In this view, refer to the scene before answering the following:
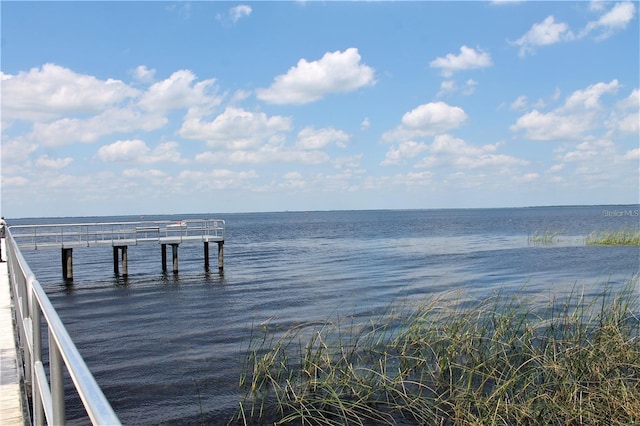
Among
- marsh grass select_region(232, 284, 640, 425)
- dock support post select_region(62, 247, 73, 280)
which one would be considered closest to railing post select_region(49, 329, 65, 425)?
marsh grass select_region(232, 284, 640, 425)

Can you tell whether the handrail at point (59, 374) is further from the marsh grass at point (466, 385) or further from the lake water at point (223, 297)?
the lake water at point (223, 297)

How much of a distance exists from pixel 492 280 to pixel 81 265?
3022 cm

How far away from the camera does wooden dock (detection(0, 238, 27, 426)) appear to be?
204 inches

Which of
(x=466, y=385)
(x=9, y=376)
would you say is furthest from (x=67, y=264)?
(x=9, y=376)

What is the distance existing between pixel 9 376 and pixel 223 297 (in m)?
18.9

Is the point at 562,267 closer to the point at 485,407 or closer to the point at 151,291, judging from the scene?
the point at 151,291

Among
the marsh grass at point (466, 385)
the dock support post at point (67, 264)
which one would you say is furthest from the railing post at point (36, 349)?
the dock support post at point (67, 264)

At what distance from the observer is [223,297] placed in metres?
25.0

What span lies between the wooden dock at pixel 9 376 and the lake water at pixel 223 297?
2594mm

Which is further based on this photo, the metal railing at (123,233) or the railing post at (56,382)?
the metal railing at (123,233)

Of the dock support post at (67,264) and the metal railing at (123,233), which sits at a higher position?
the metal railing at (123,233)

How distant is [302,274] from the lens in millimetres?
33406

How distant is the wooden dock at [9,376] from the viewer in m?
5.17

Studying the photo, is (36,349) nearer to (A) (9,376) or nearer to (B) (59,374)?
(B) (59,374)
